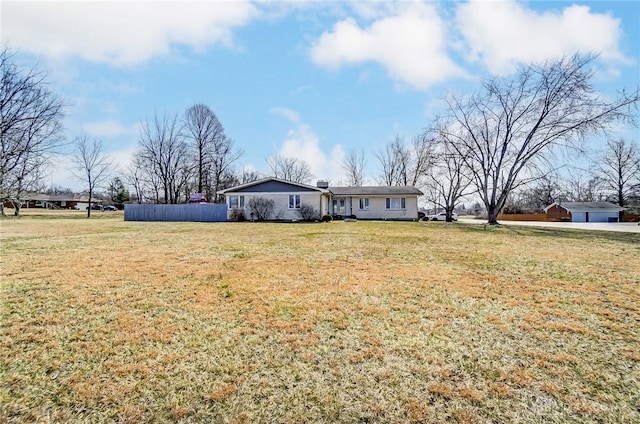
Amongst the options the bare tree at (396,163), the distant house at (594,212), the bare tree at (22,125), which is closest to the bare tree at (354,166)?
the bare tree at (396,163)

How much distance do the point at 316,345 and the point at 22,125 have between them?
11.4 m

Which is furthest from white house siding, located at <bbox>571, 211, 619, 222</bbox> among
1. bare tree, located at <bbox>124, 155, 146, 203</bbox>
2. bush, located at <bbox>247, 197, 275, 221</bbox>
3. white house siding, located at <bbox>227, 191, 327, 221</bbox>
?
bare tree, located at <bbox>124, 155, 146, 203</bbox>

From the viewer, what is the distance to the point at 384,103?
18594 millimetres

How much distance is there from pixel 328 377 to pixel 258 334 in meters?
1.14

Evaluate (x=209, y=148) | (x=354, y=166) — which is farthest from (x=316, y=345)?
(x=354, y=166)

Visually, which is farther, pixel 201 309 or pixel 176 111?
pixel 176 111

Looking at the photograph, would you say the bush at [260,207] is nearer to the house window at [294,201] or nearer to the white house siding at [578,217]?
the house window at [294,201]

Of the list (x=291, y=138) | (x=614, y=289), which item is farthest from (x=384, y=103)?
(x=291, y=138)

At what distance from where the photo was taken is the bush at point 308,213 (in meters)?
24.9

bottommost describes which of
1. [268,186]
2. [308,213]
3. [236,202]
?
[308,213]

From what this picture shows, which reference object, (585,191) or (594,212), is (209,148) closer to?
(594,212)

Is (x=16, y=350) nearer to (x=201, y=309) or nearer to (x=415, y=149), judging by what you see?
(x=201, y=309)

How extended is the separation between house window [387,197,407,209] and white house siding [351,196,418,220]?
0.84 ft

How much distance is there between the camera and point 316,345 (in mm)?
3395
